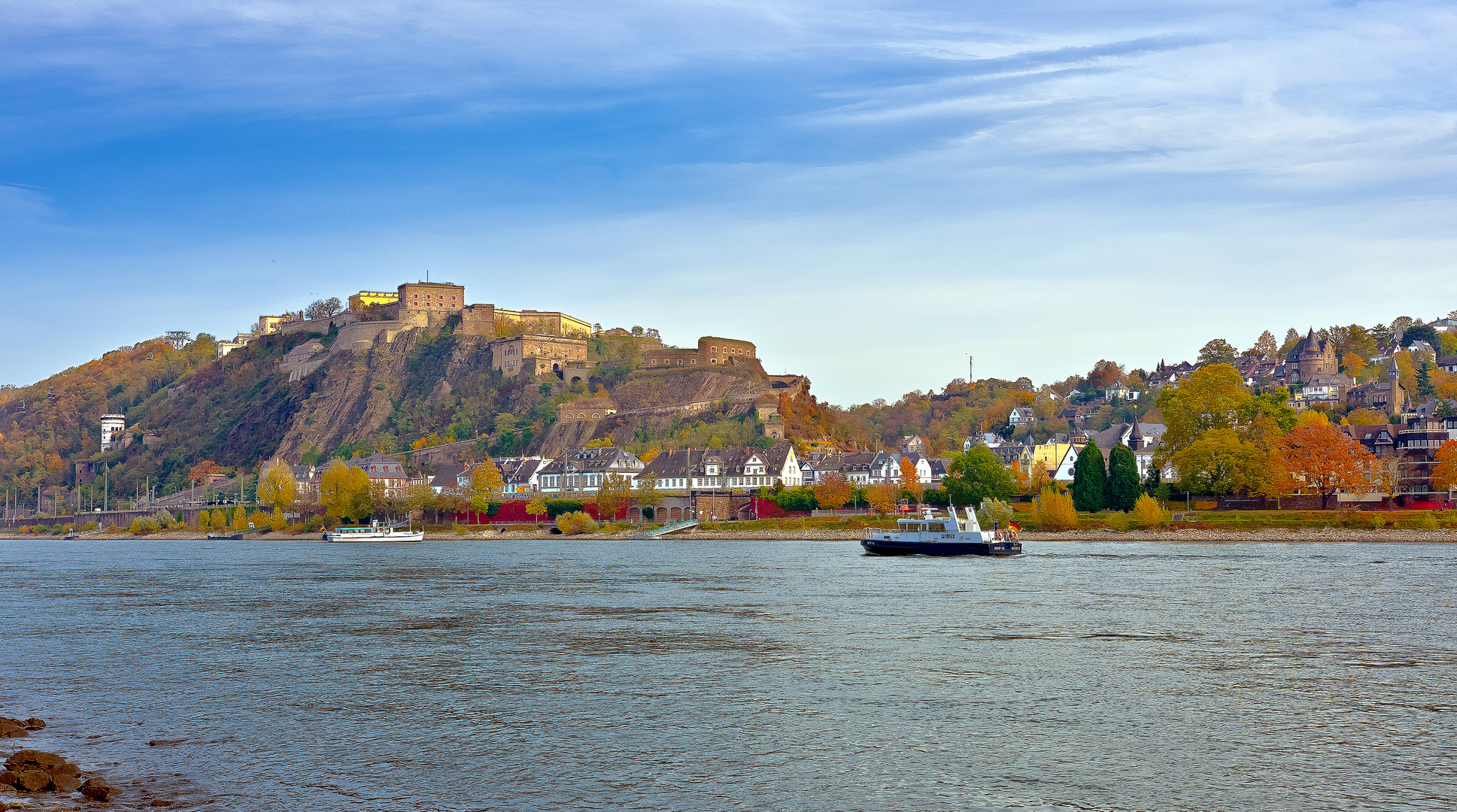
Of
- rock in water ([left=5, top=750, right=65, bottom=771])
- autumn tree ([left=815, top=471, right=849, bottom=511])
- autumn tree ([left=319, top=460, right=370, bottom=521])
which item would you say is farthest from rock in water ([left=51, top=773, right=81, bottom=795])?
autumn tree ([left=319, top=460, right=370, bottom=521])

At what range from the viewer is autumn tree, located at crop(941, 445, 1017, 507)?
276 ft

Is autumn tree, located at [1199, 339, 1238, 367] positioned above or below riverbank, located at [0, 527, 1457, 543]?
above

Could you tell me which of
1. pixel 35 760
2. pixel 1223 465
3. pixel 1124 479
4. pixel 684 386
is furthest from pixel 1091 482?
pixel 684 386

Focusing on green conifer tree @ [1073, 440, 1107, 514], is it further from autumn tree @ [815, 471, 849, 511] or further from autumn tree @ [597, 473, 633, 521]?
autumn tree @ [597, 473, 633, 521]

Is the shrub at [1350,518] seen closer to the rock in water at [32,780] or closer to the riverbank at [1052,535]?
the riverbank at [1052,535]

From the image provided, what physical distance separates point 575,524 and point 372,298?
112m

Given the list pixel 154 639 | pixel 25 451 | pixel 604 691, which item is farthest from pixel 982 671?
pixel 25 451

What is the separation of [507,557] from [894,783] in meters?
55.9

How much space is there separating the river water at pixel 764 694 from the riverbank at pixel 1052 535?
25.7 m

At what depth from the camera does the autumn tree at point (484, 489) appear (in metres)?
107

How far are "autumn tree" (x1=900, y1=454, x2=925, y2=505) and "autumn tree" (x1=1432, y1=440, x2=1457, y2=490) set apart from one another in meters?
34.2

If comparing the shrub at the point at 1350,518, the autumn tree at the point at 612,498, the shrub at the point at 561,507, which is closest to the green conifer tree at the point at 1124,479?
the shrub at the point at 1350,518

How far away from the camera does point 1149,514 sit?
75.0 metres

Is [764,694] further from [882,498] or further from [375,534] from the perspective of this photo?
[375,534]
